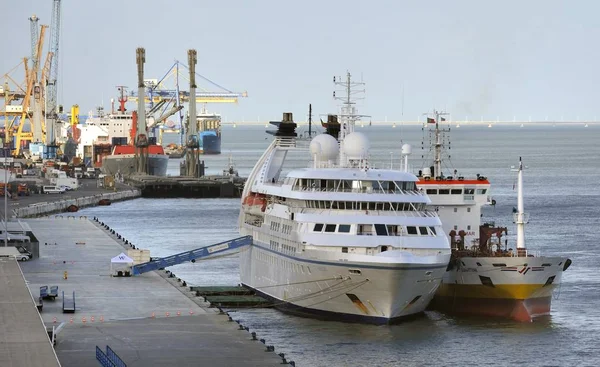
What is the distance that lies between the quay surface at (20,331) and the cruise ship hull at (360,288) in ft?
38.3

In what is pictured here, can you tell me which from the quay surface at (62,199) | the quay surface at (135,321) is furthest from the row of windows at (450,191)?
the quay surface at (62,199)

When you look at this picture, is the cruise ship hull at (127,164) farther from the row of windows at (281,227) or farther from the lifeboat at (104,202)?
the row of windows at (281,227)

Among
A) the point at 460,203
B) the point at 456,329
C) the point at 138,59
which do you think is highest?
the point at 138,59

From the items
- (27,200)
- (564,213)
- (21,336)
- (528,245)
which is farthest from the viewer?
(27,200)

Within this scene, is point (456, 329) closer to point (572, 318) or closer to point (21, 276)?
point (572, 318)

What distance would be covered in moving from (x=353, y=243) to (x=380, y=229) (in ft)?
4.58

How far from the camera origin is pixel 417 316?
59.6 metres

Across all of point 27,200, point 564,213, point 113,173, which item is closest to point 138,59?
point 113,173

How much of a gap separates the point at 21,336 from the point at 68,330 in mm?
4167

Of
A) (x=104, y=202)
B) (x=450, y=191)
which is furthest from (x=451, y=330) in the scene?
(x=104, y=202)

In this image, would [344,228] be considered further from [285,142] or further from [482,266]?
[285,142]

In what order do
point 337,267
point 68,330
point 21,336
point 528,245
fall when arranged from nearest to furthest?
point 21,336 < point 68,330 < point 337,267 < point 528,245

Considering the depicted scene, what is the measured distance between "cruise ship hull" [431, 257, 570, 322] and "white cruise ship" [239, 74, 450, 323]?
2957 millimetres

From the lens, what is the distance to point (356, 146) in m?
63.2
